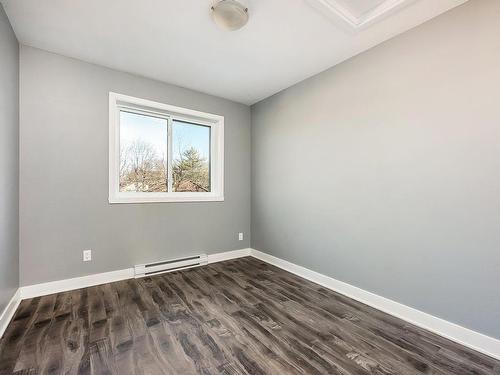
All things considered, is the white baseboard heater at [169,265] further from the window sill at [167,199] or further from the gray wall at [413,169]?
the gray wall at [413,169]

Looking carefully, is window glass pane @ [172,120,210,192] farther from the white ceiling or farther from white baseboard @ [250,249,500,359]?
white baseboard @ [250,249,500,359]

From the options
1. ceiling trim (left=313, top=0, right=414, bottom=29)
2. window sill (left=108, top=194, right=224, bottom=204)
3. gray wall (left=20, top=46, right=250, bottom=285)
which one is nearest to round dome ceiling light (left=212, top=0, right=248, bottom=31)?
ceiling trim (left=313, top=0, right=414, bottom=29)

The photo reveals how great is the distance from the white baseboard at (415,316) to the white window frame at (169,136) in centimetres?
178

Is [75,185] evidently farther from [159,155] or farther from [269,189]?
[269,189]

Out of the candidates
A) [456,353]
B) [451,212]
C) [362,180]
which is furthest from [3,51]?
[456,353]

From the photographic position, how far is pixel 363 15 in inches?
75.5

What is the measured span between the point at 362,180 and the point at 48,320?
3.07 m

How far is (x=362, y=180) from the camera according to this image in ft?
7.75

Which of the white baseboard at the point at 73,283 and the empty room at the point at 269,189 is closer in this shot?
the empty room at the point at 269,189

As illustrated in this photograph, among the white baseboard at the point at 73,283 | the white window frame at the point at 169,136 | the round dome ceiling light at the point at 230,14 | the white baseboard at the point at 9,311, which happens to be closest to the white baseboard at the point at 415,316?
the white window frame at the point at 169,136

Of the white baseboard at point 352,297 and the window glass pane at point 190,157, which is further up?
the window glass pane at point 190,157

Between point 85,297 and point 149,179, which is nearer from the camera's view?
point 85,297

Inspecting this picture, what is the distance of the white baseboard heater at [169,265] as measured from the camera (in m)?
2.89

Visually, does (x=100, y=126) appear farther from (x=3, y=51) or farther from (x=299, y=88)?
(x=299, y=88)
